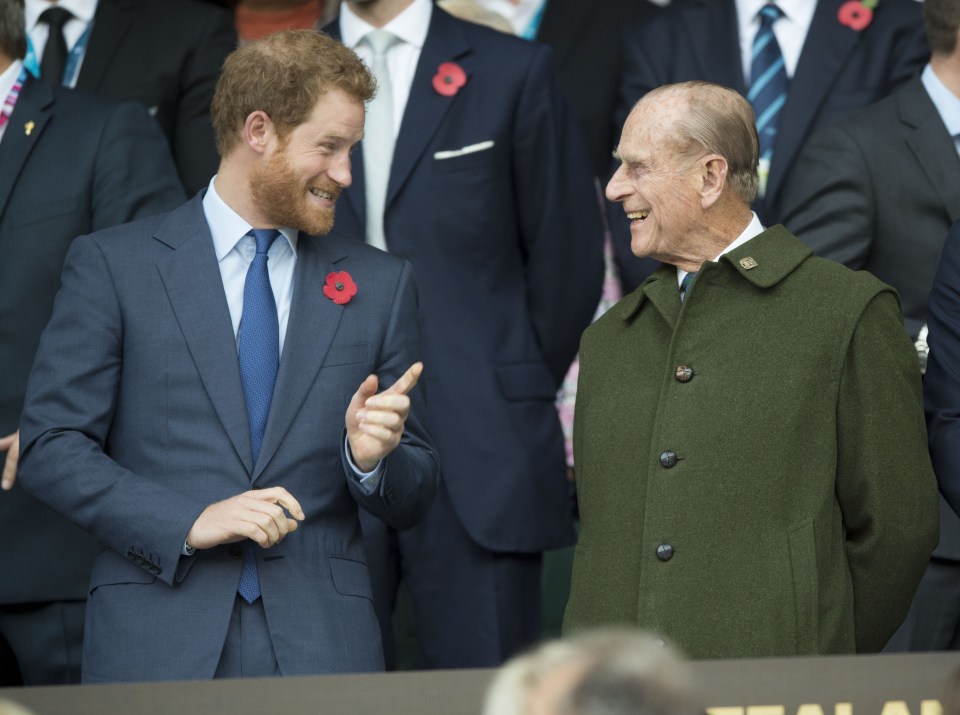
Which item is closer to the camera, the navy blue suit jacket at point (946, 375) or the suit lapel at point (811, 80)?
the navy blue suit jacket at point (946, 375)

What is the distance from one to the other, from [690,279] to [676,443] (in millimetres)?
365

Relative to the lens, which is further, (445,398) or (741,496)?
(445,398)

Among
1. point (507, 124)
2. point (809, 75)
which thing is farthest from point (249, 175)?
point (809, 75)

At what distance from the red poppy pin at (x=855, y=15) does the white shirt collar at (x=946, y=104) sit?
384mm

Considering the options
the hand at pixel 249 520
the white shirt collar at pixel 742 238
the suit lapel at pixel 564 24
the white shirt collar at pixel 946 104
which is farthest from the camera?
the suit lapel at pixel 564 24

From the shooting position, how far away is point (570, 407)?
17.1ft

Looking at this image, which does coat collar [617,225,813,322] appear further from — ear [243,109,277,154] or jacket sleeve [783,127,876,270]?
jacket sleeve [783,127,876,270]

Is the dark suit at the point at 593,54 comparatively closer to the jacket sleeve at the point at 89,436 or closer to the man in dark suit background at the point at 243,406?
the man in dark suit background at the point at 243,406

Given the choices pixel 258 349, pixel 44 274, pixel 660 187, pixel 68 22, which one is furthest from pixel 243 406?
pixel 68 22

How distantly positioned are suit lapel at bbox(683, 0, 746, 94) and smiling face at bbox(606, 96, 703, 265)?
137cm

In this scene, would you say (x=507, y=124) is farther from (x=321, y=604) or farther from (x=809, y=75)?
(x=321, y=604)

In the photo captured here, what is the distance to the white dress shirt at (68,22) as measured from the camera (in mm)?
5000

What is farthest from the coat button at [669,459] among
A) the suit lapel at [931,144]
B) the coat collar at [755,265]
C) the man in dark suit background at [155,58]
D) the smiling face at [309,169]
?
the man in dark suit background at [155,58]

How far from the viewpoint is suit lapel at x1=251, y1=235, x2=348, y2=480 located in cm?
346
